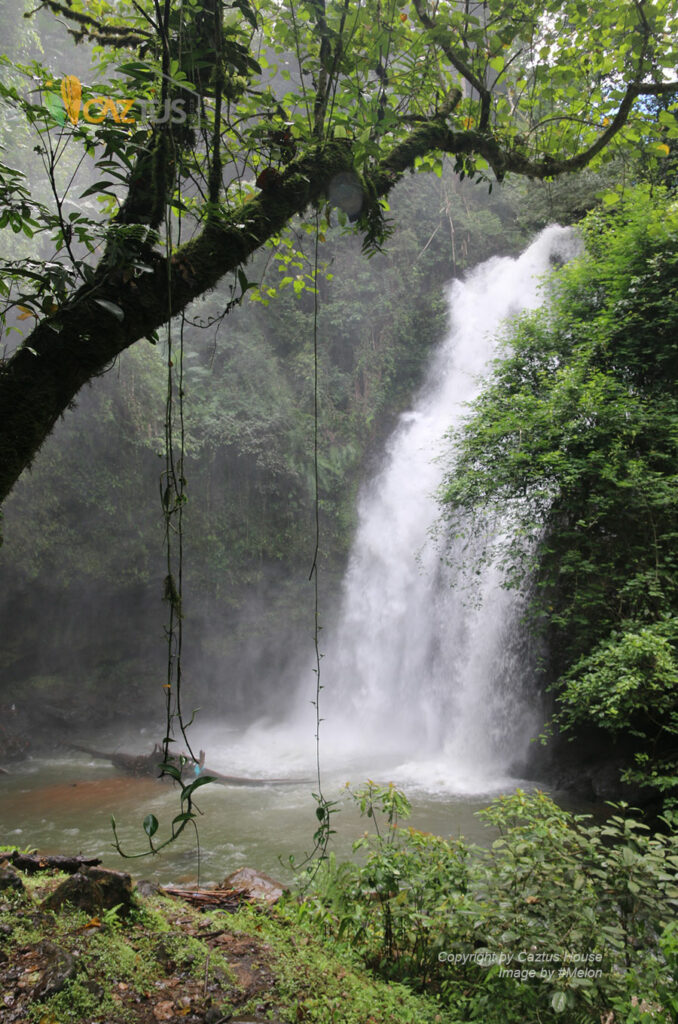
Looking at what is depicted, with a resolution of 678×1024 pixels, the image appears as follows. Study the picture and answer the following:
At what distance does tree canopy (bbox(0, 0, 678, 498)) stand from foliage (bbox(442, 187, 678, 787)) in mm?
3529

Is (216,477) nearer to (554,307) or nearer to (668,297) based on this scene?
(554,307)

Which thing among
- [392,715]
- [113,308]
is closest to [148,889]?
[113,308]

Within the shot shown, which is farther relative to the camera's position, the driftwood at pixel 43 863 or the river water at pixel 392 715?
the river water at pixel 392 715

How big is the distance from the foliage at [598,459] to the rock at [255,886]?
130 inches

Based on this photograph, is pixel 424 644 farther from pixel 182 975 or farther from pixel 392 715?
pixel 182 975

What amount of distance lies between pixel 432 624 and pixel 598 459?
5534mm

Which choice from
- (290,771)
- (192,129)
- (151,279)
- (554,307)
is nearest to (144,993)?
(151,279)

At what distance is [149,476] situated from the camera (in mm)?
11969

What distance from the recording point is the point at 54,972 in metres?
2.21

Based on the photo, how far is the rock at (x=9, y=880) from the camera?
2.76 meters
